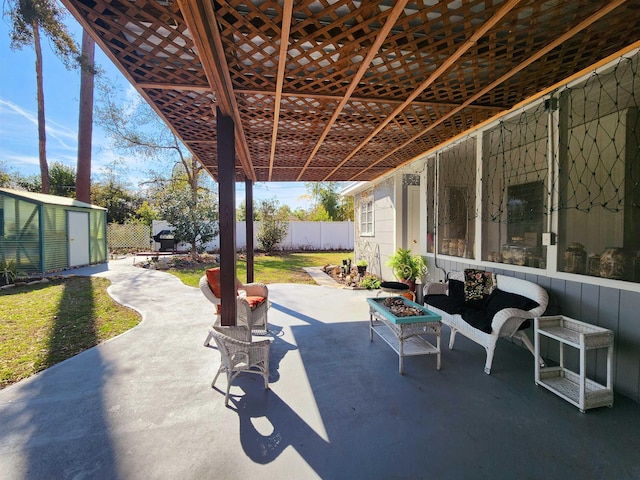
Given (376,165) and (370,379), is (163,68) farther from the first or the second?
(376,165)

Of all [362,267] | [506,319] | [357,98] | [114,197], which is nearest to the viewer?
[506,319]

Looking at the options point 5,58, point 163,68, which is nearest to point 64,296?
point 163,68

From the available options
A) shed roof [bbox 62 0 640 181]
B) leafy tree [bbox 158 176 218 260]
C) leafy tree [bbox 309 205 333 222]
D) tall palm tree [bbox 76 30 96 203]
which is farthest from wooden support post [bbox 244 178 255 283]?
leafy tree [bbox 309 205 333 222]

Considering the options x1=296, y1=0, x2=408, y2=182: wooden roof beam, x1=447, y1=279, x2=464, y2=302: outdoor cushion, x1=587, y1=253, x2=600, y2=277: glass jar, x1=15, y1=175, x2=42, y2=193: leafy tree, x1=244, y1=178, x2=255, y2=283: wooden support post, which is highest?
x1=15, y1=175, x2=42, y2=193: leafy tree

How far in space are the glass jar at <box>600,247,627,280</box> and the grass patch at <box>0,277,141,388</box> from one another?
5.67 meters

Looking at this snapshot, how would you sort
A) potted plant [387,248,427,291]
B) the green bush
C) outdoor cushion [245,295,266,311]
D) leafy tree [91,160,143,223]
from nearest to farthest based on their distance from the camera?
outdoor cushion [245,295,266,311] < potted plant [387,248,427,291] < the green bush < leafy tree [91,160,143,223]

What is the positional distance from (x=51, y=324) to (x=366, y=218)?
7570 millimetres

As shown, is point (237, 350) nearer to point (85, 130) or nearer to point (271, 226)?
point (271, 226)

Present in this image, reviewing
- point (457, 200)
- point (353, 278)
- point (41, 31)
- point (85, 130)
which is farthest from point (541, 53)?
point (41, 31)

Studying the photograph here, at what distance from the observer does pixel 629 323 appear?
7.77 feet

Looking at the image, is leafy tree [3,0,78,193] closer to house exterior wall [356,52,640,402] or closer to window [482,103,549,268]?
house exterior wall [356,52,640,402]

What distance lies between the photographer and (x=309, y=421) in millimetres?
2113

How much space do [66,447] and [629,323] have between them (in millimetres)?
4366

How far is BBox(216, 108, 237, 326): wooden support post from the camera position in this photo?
2.87 m
